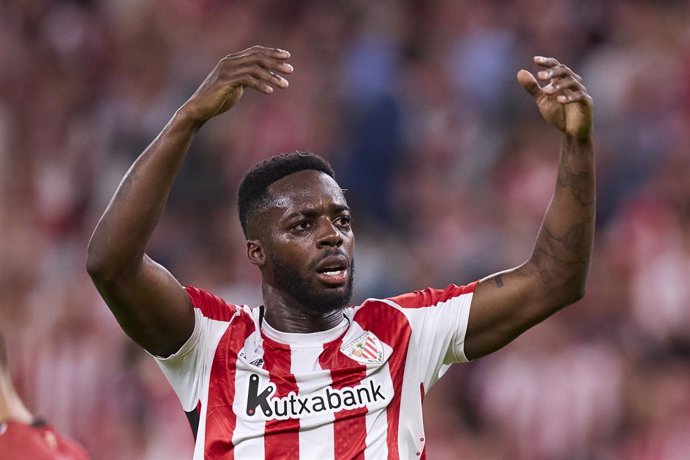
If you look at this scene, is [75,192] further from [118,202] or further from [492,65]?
[118,202]

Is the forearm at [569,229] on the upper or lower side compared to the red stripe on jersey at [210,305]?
upper

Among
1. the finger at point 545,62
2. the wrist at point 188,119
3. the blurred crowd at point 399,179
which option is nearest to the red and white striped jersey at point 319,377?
the wrist at point 188,119

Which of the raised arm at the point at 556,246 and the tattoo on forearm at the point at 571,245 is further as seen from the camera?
the tattoo on forearm at the point at 571,245

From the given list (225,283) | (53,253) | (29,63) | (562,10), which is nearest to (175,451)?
(225,283)

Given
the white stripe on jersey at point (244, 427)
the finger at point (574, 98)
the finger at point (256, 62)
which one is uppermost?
the finger at point (256, 62)

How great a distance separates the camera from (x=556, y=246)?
3.72m

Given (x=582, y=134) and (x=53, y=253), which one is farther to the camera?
(x=53, y=253)

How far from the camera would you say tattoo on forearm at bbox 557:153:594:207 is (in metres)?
3.65

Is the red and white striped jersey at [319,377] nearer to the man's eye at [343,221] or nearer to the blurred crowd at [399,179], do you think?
the man's eye at [343,221]

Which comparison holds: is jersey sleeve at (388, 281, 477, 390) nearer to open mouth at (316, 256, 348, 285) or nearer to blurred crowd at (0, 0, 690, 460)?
open mouth at (316, 256, 348, 285)

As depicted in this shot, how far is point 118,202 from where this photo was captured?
3.51 metres

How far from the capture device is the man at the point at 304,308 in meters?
3.51

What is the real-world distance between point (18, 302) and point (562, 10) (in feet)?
12.0

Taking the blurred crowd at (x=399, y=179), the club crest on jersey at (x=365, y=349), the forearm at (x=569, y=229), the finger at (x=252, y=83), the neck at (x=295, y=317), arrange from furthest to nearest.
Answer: the blurred crowd at (x=399, y=179) → the neck at (x=295, y=317) → the club crest on jersey at (x=365, y=349) → the forearm at (x=569, y=229) → the finger at (x=252, y=83)
